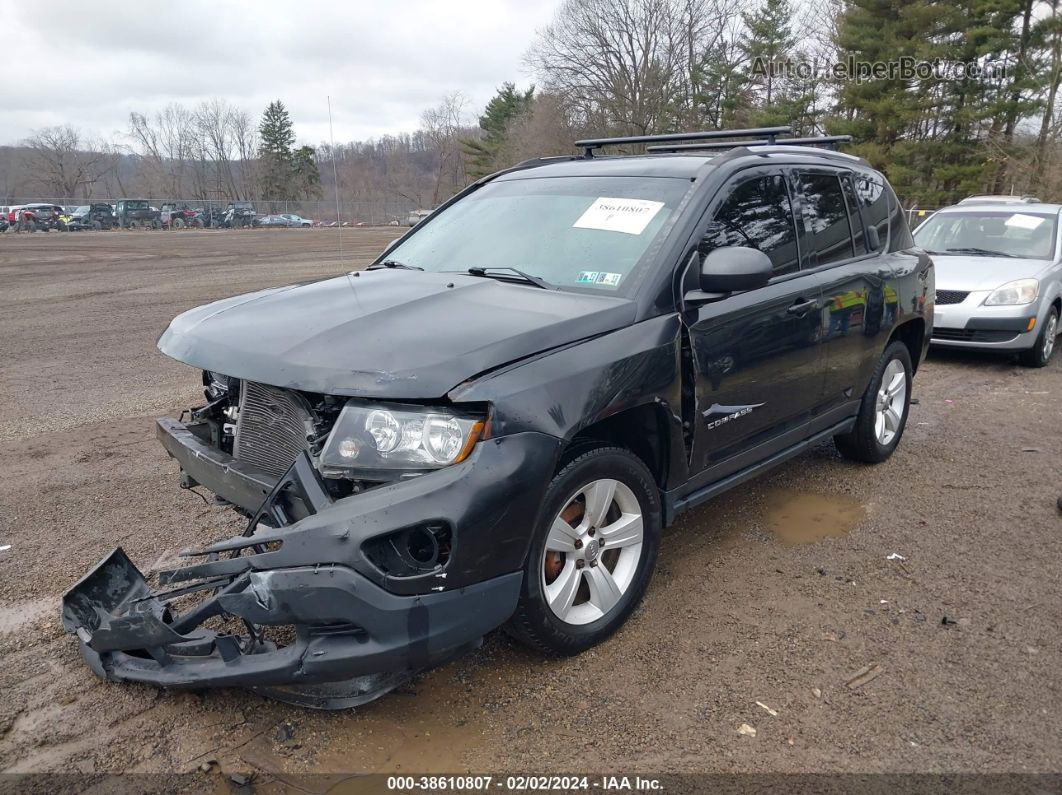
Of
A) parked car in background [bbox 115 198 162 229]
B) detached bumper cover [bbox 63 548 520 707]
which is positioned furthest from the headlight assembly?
parked car in background [bbox 115 198 162 229]

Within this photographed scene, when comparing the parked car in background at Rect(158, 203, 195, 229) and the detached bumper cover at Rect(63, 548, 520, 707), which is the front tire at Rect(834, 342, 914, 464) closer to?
the detached bumper cover at Rect(63, 548, 520, 707)

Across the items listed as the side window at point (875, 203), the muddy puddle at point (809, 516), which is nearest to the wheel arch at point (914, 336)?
the side window at point (875, 203)

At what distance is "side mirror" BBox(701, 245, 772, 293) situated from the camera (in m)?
3.22

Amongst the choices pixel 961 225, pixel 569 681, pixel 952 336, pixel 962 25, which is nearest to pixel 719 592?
pixel 569 681

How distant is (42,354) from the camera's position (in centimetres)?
898

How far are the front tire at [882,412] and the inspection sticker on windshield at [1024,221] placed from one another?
5246mm

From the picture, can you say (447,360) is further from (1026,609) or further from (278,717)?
(1026,609)

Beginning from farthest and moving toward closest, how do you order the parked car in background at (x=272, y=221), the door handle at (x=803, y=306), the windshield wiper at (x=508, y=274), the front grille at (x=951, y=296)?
the parked car in background at (x=272, y=221)
the front grille at (x=951, y=296)
the door handle at (x=803, y=306)
the windshield wiper at (x=508, y=274)

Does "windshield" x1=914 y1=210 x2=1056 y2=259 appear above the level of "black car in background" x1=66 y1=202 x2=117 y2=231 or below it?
above

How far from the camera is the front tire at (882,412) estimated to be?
502cm

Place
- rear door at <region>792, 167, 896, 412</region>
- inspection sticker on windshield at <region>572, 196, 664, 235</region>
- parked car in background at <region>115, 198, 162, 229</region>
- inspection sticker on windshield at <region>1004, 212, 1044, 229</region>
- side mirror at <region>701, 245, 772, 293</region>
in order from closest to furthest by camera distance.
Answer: side mirror at <region>701, 245, 772, 293</region> → inspection sticker on windshield at <region>572, 196, 664, 235</region> → rear door at <region>792, 167, 896, 412</region> → inspection sticker on windshield at <region>1004, 212, 1044, 229</region> → parked car in background at <region>115, 198, 162, 229</region>

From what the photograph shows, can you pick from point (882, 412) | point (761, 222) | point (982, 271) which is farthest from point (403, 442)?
point (982, 271)

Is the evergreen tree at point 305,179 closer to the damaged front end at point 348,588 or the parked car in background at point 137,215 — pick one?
the parked car in background at point 137,215

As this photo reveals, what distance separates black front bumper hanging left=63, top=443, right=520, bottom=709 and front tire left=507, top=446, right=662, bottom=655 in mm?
243
